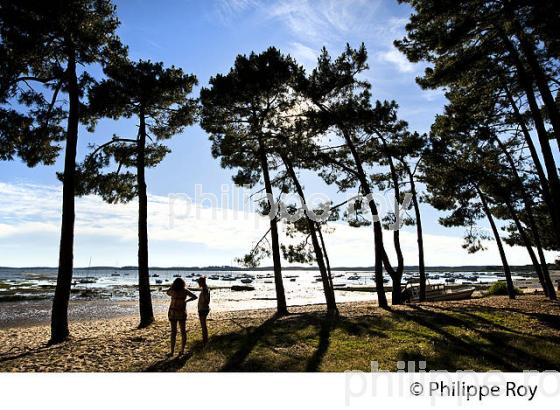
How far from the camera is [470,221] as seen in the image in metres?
23.5

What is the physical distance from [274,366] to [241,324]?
621 centimetres

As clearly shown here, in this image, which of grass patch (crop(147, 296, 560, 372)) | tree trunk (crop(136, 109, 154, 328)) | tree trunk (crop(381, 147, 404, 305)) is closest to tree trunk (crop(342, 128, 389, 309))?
tree trunk (crop(381, 147, 404, 305))

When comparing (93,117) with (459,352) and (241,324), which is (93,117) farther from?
(459,352)

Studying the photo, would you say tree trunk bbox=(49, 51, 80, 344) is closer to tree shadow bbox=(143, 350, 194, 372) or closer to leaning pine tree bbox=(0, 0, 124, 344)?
leaning pine tree bbox=(0, 0, 124, 344)

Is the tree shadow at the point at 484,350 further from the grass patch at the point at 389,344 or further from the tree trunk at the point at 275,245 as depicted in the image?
the tree trunk at the point at 275,245

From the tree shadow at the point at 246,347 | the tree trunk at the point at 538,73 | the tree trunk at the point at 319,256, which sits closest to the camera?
the tree shadow at the point at 246,347

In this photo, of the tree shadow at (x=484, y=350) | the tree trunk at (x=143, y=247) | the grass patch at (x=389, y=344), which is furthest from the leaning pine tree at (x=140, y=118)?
the tree shadow at (x=484, y=350)

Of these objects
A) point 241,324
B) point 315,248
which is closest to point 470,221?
point 315,248

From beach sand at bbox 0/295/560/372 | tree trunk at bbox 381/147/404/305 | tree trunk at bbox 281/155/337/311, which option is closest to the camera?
beach sand at bbox 0/295/560/372

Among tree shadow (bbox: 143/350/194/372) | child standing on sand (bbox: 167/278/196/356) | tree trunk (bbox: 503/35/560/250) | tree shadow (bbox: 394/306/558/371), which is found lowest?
tree shadow (bbox: 394/306/558/371)

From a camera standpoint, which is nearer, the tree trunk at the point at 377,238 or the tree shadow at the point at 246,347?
the tree shadow at the point at 246,347

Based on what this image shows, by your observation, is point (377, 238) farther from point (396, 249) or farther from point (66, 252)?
point (66, 252)
